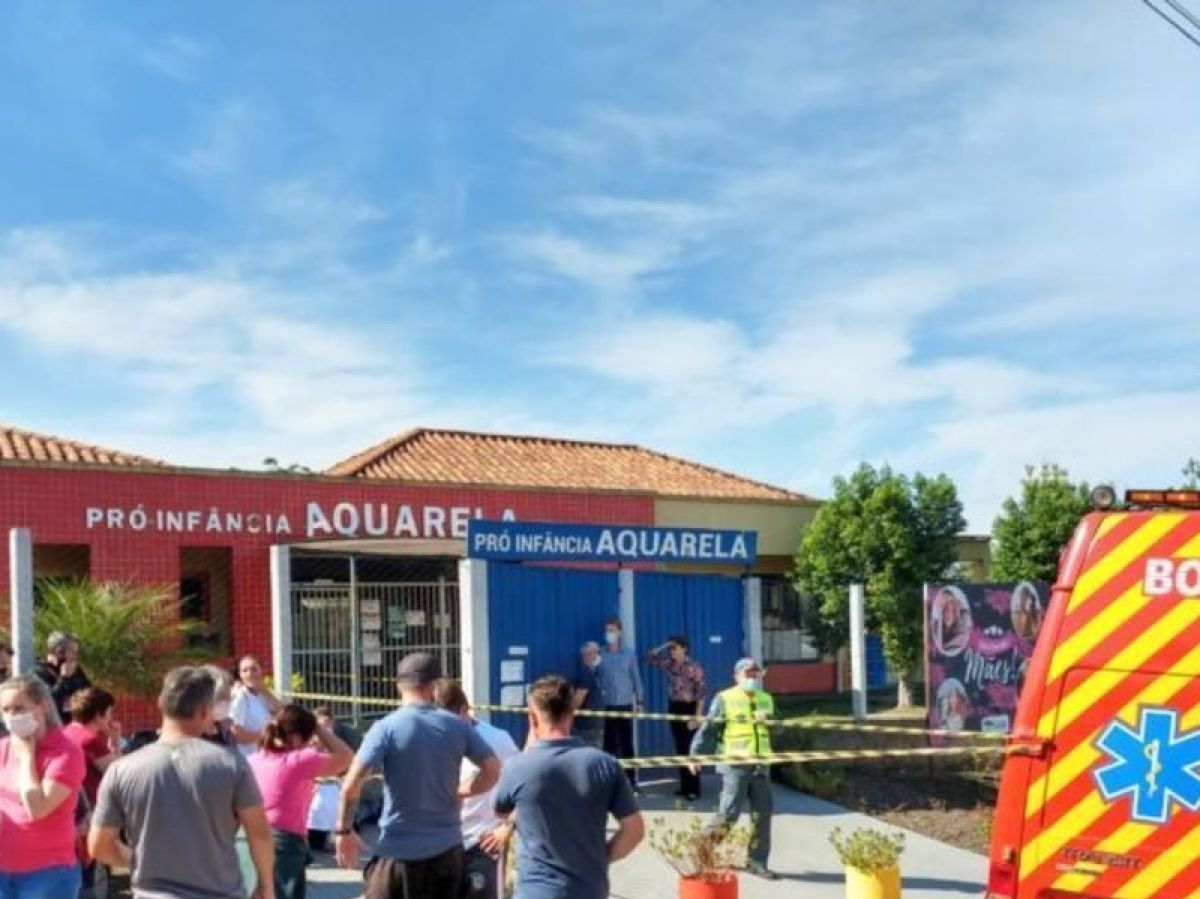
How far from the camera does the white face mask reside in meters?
5.32

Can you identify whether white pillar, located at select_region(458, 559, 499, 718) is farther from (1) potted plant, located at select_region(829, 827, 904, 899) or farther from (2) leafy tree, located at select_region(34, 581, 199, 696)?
(1) potted plant, located at select_region(829, 827, 904, 899)

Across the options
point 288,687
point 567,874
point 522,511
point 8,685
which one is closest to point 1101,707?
point 567,874

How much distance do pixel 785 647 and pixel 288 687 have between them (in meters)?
15.9

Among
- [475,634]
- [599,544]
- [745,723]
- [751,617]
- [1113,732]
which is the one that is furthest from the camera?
[751,617]

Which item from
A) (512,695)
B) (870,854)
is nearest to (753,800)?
(870,854)

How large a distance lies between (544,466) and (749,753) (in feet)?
54.2

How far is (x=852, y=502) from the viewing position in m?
25.8

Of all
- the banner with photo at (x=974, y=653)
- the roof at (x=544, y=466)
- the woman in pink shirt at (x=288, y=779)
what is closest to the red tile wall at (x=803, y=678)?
Answer: the roof at (x=544, y=466)

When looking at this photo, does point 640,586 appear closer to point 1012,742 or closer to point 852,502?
point 1012,742

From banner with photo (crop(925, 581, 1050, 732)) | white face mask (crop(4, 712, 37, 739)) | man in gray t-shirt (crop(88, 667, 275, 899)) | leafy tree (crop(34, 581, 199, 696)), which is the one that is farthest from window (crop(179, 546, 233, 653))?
man in gray t-shirt (crop(88, 667, 275, 899))

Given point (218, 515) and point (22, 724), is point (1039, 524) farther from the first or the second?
point (22, 724)

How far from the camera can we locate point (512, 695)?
41.4 feet

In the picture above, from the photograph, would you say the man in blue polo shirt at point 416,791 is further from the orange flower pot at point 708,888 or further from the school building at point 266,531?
the school building at point 266,531

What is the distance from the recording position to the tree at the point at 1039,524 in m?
23.5
